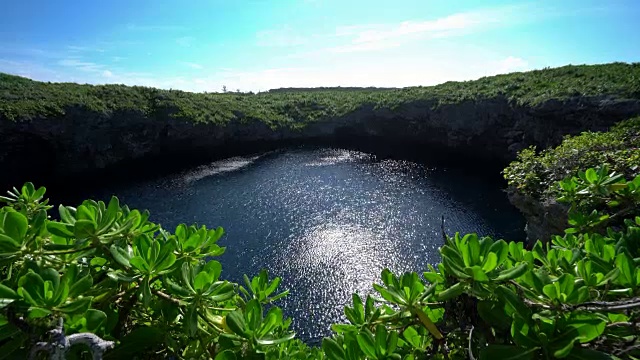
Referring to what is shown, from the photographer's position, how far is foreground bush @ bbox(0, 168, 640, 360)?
1256 millimetres

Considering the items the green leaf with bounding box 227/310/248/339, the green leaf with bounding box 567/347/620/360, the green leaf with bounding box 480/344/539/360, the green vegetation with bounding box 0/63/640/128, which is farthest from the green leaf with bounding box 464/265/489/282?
the green vegetation with bounding box 0/63/640/128

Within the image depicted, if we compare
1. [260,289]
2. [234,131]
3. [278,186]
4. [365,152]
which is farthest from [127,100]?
[260,289]

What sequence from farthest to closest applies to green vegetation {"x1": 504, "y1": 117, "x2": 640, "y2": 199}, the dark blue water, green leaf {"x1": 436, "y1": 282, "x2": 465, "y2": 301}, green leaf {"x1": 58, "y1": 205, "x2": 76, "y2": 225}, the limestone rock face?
the limestone rock face
the dark blue water
green vegetation {"x1": 504, "y1": 117, "x2": 640, "y2": 199}
green leaf {"x1": 58, "y1": 205, "x2": 76, "y2": 225}
green leaf {"x1": 436, "y1": 282, "x2": 465, "y2": 301}

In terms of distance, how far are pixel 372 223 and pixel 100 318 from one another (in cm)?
1963

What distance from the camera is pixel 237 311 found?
5.29ft

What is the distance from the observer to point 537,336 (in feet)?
4.18

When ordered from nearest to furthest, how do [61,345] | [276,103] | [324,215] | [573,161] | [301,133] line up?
1. [61,345]
2. [573,161]
3. [324,215]
4. [301,133]
5. [276,103]

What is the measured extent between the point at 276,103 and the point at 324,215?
116 feet

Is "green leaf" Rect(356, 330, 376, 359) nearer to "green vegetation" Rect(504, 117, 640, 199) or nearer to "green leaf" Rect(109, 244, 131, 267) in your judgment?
"green leaf" Rect(109, 244, 131, 267)

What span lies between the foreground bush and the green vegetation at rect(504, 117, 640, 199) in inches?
215

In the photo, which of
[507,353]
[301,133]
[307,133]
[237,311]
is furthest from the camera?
[307,133]

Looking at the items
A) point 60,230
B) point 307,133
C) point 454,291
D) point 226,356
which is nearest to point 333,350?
point 226,356

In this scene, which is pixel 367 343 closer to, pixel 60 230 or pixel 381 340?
pixel 381 340

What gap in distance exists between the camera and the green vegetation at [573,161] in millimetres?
6703
